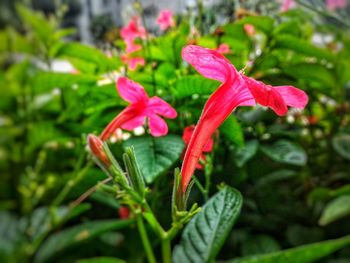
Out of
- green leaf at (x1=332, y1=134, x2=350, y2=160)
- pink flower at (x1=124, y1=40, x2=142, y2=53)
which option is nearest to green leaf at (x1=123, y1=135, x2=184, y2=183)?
pink flower at (x1=124, y1=40, x2=142, y2=53)

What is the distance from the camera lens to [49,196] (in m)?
0.94

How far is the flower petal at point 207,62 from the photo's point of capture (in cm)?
28

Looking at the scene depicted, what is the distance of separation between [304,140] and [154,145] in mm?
407

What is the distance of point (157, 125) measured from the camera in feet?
1.42

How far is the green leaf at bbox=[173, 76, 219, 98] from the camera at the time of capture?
45 centimetres

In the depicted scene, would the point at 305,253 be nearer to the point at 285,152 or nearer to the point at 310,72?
the point at 285,152

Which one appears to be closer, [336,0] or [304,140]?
[304,140]

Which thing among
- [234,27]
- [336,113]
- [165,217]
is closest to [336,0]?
[336,113]

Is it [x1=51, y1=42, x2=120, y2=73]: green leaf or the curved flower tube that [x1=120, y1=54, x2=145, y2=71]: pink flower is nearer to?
[x1=51, y1=42, x2=120, y2=73]: green leaf

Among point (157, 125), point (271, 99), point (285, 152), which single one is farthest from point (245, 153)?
point (271, 99)

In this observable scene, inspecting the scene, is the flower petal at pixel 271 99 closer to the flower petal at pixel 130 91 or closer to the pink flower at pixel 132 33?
the flower petal at pixel 130 91

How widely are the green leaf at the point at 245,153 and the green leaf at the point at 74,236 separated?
18cm

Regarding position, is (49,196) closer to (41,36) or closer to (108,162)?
(41,36)

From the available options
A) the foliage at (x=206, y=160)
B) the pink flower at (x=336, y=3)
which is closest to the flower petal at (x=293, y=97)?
the foliage at (x=206, y=160)
